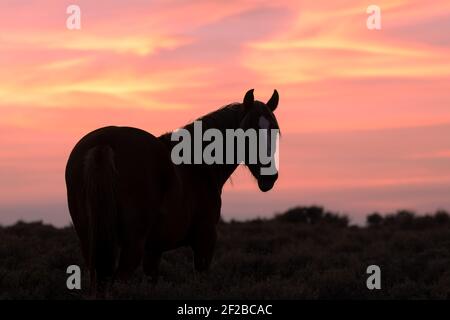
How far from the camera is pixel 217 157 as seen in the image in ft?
27.9

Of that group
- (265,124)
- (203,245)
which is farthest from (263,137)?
(203,245)

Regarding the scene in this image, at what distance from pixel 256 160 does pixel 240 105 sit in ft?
2.38

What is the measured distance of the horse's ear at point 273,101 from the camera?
8.89 m

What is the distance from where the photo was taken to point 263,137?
26.3 ft

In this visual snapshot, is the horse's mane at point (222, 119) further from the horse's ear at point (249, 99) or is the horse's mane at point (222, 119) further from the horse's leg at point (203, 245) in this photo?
the horse's leg at point (203, 245)

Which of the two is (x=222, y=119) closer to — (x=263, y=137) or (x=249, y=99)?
(x=249, y=99)

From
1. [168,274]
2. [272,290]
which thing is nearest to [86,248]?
[272,290]

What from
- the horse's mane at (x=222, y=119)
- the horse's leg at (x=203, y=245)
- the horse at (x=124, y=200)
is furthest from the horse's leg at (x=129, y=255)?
the horse's mane at (x=222, y=119)

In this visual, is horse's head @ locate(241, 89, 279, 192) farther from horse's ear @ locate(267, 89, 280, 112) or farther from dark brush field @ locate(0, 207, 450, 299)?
dark brush field @ locate(0, 207, 450, 299)

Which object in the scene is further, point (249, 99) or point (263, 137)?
point (249, 99)

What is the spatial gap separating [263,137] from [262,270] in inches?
170

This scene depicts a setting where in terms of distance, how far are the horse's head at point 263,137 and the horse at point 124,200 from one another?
0.93 metres

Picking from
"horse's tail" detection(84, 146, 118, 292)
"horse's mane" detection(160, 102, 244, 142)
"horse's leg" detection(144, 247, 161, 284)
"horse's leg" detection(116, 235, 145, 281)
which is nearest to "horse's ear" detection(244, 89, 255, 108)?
"horse's mane" detection(160, 102, 244, 142)
